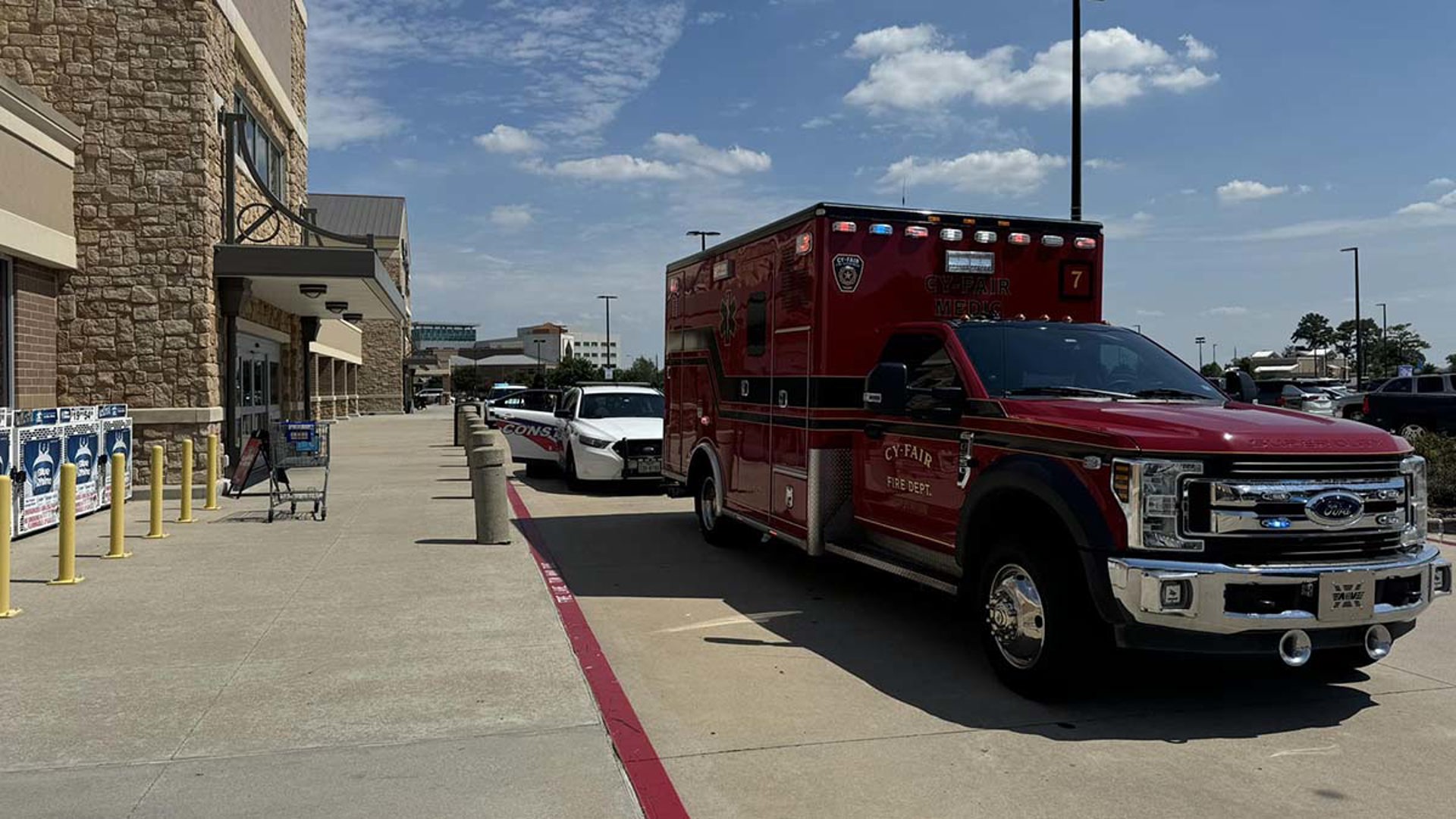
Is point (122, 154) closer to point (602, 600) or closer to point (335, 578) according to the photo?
point (335, 578)

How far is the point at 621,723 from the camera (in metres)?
5.23

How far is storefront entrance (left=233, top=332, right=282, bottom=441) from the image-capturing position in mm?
18641

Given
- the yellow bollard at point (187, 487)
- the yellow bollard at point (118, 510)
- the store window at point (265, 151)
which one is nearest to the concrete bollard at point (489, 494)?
the yellow bollard at point (118, 510)

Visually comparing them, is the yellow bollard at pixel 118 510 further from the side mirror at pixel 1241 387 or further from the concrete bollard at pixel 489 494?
the side mirror at pixel 1241 387

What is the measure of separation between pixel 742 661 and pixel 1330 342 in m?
134

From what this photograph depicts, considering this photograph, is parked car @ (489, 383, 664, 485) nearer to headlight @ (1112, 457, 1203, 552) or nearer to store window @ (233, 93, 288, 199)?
store window @ (233, 93, 288, 199)

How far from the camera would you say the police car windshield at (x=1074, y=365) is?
6.48 meters

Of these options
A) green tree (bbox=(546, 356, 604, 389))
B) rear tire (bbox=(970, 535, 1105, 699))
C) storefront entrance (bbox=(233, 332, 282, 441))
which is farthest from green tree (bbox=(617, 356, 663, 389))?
rear tire (bbox=(970, 535, 1105, 699))

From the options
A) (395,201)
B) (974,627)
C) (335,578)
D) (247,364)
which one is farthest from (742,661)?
(395,201)

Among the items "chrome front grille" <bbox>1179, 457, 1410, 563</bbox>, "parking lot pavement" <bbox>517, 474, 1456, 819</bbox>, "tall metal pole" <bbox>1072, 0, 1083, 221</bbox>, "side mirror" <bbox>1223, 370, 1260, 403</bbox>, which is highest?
"tall metal pole" <bbox>1072, 0, 1083, 221</bbox>

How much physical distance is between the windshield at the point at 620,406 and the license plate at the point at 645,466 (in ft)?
4.70

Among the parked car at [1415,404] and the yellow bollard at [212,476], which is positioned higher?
the parked car at [1415,404]

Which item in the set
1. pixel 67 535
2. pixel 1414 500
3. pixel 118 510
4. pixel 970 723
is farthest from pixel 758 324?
pixel 118 510

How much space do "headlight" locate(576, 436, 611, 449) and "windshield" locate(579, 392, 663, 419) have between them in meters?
1.12
